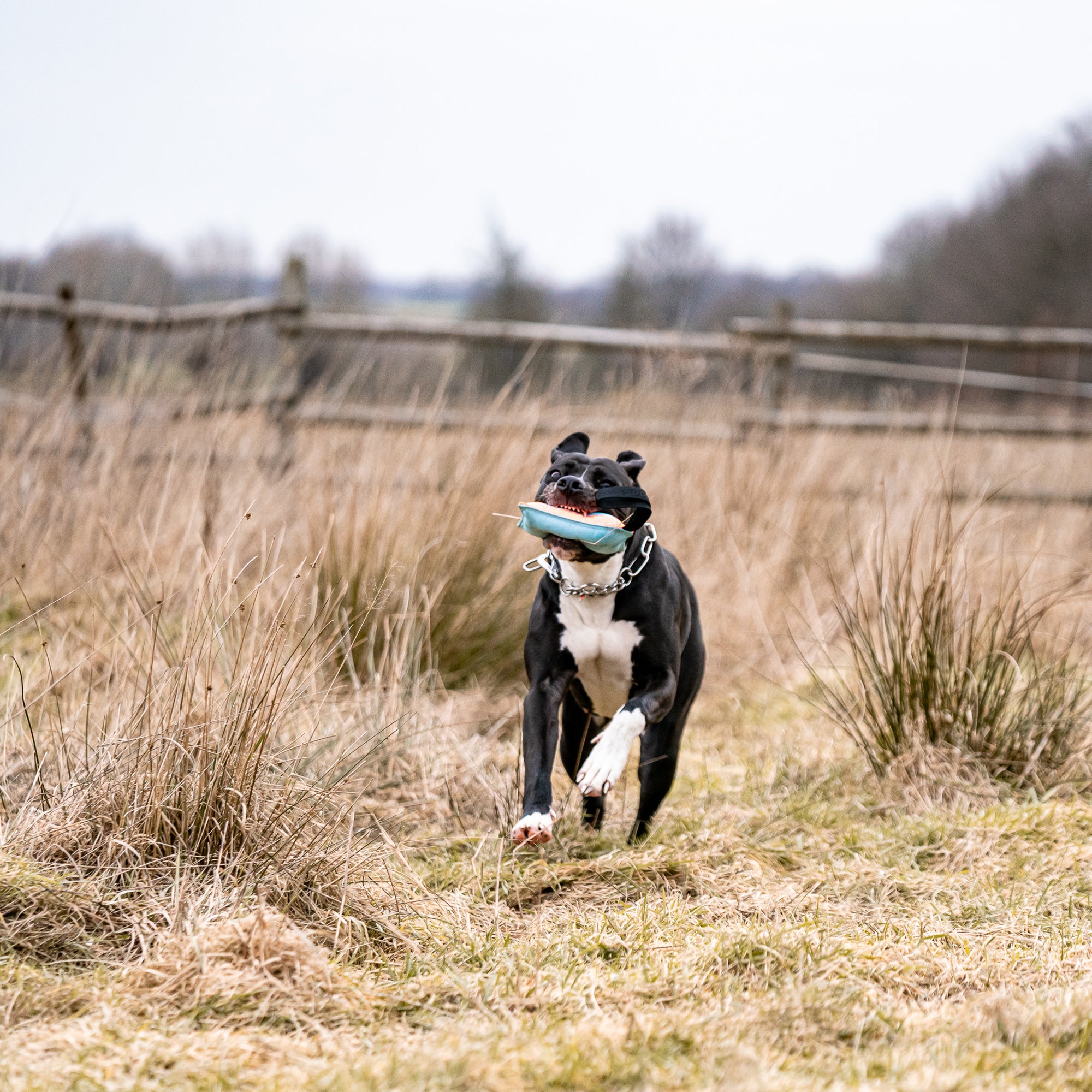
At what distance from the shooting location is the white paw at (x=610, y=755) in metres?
2.45

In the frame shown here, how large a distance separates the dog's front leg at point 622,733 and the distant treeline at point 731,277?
3.08m

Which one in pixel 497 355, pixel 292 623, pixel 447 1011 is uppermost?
pixel 497 355

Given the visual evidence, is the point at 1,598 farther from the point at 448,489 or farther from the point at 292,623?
the point at 292,623

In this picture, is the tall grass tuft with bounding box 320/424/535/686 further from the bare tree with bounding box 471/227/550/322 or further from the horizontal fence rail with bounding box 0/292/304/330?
Answer: the bare tree with bounding box 471/227/550/322

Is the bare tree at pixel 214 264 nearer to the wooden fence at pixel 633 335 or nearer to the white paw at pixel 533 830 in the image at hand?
the wooden fence at pixel 633 335

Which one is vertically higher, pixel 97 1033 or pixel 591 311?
pixel 591 311

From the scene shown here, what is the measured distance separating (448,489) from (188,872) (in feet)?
7.21

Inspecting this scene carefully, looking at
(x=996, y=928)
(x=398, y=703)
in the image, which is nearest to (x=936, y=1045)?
(x=996, y=928)

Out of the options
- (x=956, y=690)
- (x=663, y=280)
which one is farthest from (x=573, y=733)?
(x=663, y=280)

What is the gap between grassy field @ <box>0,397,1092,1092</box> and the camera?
183 cm

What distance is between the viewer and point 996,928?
2.47m

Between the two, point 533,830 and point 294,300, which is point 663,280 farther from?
point 533,830

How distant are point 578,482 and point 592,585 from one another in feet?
0.98

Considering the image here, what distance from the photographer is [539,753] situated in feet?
8.61
